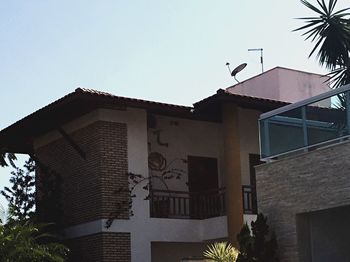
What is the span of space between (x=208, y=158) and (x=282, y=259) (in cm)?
843

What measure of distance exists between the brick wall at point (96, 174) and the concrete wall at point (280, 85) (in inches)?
262

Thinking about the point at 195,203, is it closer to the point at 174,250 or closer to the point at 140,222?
the point at 174,250

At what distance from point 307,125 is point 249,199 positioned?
7115mm

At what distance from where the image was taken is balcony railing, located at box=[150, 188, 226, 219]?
21.4 m

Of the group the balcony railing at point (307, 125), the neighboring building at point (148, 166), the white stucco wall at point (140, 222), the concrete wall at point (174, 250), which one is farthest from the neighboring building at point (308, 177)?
the concrete wall at point (174, 250)

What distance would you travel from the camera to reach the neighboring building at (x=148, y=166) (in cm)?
1994

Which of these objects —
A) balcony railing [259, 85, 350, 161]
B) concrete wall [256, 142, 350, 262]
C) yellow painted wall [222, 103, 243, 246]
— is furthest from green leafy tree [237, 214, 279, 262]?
yellow painted wall [222, 103, 243, 246]

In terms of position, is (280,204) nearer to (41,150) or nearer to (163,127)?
(163,127)

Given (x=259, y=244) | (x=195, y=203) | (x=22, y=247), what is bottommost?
(x=259, y=244)

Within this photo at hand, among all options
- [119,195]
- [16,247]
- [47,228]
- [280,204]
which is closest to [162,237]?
[119,195]

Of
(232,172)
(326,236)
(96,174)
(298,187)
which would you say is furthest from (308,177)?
(96,174)

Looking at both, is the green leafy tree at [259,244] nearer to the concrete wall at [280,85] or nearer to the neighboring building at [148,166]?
the neighboring building at [148,166]

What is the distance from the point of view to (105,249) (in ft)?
64.0

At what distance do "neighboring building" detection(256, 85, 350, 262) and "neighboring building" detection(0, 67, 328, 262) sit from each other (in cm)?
440
